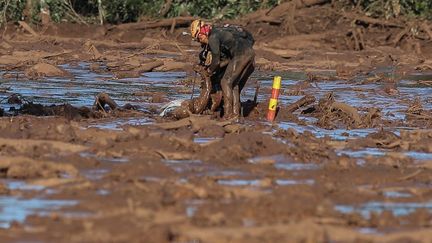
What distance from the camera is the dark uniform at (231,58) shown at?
15219 millimetres

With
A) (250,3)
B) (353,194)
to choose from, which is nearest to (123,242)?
→ (353,194)

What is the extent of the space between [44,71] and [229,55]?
9.22m

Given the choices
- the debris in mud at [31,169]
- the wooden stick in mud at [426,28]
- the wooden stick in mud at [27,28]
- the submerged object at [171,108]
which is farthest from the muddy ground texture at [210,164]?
the wooden stick in mud at [27,28]

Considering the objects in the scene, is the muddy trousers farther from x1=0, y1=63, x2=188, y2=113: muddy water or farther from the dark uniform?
x1=0, y1=63, x2=188, y2=113: muddy water

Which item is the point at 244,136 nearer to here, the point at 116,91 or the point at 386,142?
the point at 386,142

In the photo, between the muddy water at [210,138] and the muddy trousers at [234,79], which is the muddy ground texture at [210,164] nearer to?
the muddy water at [210,138]

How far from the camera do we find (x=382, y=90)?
22.3 metres

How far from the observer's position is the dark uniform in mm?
15219

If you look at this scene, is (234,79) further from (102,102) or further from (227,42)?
(102,102)

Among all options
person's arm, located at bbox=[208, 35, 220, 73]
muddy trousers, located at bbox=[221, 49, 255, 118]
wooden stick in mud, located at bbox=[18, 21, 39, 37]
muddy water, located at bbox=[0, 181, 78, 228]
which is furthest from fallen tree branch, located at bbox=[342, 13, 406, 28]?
muddy water, located at bbox=[0, 181, 78, 228]

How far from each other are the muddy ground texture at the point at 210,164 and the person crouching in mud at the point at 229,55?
0.45 meters

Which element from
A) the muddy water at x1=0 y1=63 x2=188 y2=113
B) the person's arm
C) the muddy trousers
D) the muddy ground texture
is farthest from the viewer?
the muddy water at x1=0 y1=63 x2=188 y2=113

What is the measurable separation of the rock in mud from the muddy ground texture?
5cm

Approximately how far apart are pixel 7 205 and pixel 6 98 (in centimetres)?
971
